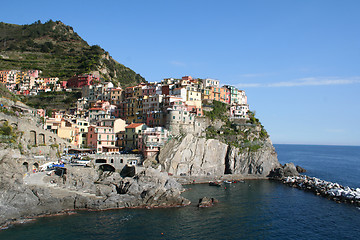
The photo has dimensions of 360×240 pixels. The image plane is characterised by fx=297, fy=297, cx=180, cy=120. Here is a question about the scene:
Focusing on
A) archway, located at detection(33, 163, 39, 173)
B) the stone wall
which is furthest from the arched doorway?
the stone wall

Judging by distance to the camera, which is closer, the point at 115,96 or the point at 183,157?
the point at 183,157

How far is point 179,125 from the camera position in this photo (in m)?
75.0

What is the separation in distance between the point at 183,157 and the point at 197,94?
80.8 ft

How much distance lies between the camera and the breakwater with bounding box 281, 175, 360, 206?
185 feet

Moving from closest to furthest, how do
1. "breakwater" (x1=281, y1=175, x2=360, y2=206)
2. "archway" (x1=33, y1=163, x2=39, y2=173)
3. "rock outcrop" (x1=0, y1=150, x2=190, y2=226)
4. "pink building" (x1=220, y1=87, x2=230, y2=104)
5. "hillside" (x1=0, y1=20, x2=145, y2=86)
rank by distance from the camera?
"rock outcrop" (x1=0, y1=150, x2=190, y2=226) < "archway" (x1=33, y1=163, x2=39, y2=173) < "breakwater" (x1=281, y1=175, x2=360, y2=206) < "pink building" (x1=220, y1=87, x2=230, y2=104) < "hillside" (x1=0, y1=20, x2=145, y2=86)

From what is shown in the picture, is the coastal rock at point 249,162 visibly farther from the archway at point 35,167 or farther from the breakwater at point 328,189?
the archway at point 35,167

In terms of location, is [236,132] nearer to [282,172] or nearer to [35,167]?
[282,172]

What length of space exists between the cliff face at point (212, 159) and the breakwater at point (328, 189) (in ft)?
25.5

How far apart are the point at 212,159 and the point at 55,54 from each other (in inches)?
4150

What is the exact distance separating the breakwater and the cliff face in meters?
7.76

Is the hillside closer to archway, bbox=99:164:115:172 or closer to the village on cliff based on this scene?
the village on cliff

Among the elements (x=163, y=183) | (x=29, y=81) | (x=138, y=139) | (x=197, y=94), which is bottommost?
(x=163, y=183)

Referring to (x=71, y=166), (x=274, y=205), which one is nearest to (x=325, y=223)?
(x=274, y=205)

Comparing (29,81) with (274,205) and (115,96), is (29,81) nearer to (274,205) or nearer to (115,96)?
(115,96)
